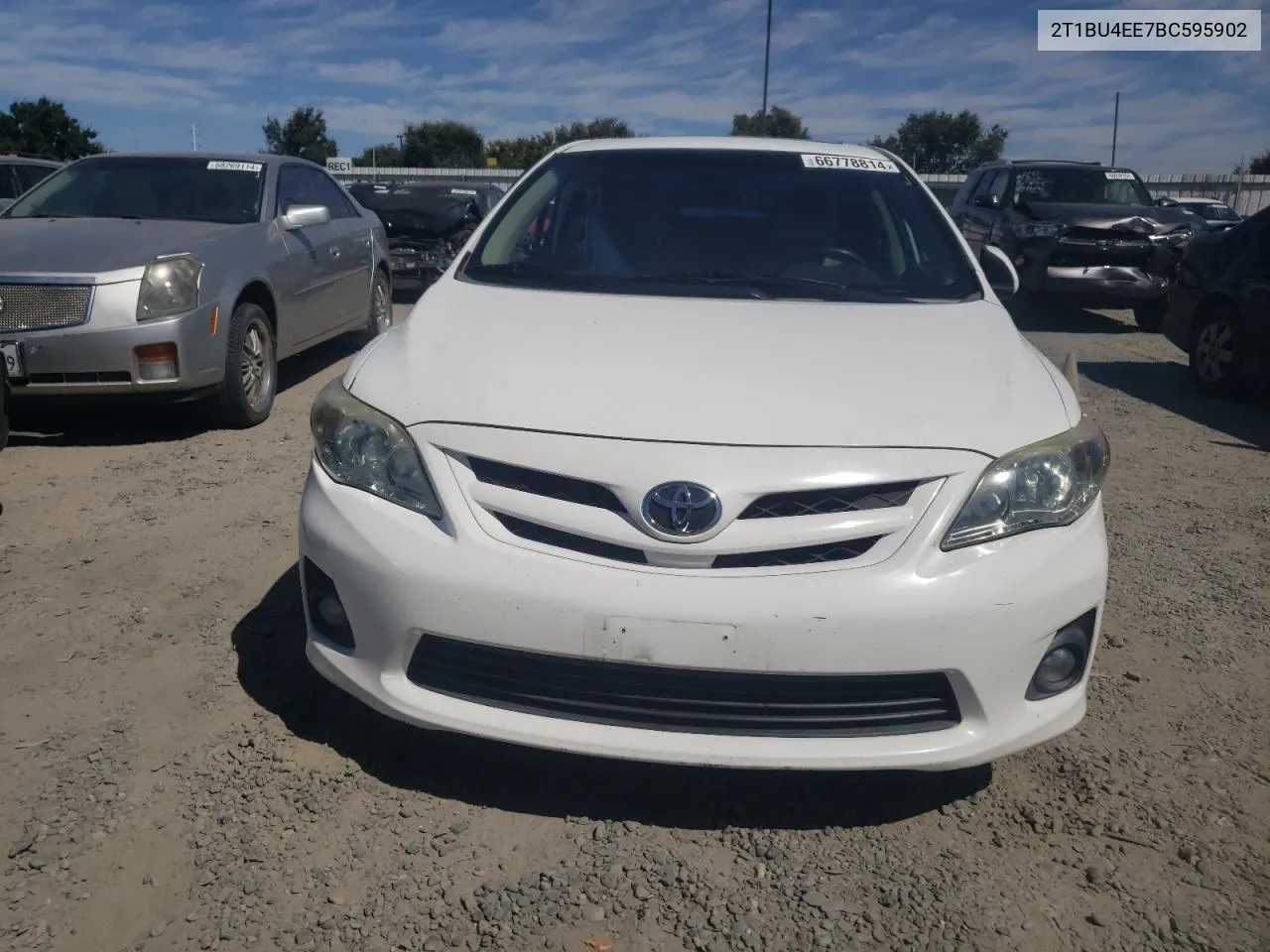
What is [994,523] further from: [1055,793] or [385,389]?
[385,389]

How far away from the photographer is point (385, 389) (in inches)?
102

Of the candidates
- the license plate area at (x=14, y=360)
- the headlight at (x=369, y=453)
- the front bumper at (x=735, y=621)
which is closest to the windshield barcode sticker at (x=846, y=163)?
the front bumper at (x=735, y=621)

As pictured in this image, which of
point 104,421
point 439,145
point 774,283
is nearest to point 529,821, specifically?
point 774,283

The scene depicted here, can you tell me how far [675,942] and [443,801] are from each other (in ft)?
2.32

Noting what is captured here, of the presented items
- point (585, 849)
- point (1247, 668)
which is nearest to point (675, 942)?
point (585, 849)

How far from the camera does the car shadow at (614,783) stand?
2.56 metres

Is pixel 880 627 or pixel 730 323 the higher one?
pixel 730 323

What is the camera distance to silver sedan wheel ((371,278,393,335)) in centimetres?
864

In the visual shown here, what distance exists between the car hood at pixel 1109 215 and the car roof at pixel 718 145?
7.43m

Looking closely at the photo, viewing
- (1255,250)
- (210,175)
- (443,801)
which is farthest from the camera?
(1255,250)

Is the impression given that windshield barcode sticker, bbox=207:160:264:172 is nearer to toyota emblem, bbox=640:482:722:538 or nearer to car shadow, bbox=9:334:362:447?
car shadow, bbox=9:334:362:447

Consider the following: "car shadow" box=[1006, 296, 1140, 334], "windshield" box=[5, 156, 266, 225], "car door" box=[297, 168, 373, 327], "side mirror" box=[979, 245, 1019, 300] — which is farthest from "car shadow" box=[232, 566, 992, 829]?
"car shadow" box=[1006, 296, 1140, 334]

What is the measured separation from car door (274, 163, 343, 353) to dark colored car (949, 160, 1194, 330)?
6.50m

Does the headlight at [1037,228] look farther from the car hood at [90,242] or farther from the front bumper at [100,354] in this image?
the front bumper at [100,354]
